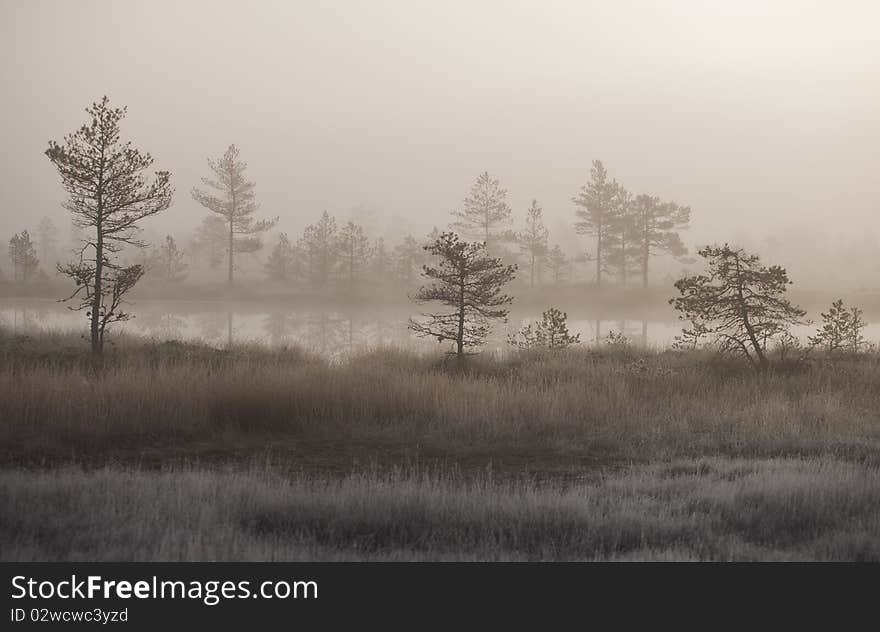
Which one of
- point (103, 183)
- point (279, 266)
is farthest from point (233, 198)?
point (103, 183)

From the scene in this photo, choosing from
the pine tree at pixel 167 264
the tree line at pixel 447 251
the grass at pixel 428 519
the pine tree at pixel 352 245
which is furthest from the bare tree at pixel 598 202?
the grass at pixel 428 519

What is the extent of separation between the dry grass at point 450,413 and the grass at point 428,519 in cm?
269

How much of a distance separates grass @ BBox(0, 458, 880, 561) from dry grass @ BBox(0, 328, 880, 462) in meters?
2.69

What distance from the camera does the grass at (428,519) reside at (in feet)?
17.9

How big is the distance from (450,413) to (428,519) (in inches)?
229

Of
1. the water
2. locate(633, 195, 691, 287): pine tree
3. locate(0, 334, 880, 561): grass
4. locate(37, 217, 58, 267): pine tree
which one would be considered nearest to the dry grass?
locate(0, 334, 880, 561): grass

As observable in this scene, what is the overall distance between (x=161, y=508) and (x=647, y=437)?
741cm

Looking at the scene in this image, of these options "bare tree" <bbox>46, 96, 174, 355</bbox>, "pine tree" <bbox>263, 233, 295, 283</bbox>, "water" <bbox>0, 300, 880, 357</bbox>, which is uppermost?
"pine tree" <bbox>263, 233, 295, 283</bbox>

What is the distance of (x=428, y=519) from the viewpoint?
6.46m

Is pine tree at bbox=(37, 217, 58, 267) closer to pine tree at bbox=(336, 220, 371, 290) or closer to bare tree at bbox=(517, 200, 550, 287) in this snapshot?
pine tree at bbox=(336, 220, 371, 290)

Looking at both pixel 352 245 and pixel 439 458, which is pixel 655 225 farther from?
pixel 439 458

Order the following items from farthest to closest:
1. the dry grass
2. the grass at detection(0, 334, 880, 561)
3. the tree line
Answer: the tree line
the dry grass
the grass at detection(0, 334, 880, 561)

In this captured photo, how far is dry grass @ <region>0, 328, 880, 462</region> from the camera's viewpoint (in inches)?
418
